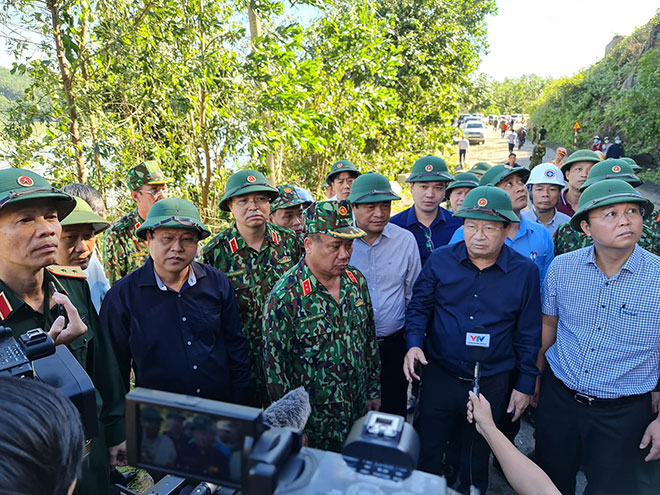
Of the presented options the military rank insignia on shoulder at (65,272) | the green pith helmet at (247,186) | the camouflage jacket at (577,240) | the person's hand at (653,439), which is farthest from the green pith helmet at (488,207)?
the military rank insignia on shoulder at (65,272)

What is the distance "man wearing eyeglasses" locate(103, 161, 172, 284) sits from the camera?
366cm

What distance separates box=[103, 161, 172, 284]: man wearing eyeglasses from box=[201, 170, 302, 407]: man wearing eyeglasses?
938 mm

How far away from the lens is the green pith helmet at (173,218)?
2393 mm

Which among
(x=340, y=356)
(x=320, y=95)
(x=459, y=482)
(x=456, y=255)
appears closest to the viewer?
(x=340, y=356)

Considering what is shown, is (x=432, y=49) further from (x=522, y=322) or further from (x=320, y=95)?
(x=522, y=322)

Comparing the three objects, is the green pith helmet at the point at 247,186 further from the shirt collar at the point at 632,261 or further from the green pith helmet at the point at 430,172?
the shirt collar at the point at 632,261

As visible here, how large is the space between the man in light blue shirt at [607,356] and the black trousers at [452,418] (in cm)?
33

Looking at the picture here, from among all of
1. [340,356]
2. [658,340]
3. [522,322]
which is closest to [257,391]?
[340,356]

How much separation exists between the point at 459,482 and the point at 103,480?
239cm

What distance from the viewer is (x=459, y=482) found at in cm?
311

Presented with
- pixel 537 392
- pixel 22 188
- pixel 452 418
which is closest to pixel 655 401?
pixel 537 392

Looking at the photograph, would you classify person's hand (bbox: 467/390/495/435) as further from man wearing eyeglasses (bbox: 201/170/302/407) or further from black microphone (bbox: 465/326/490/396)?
man wearing eyeglasses (bbox: 201/170/302/407)

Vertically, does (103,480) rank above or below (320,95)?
below

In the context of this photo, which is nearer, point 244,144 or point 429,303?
point 429,303
